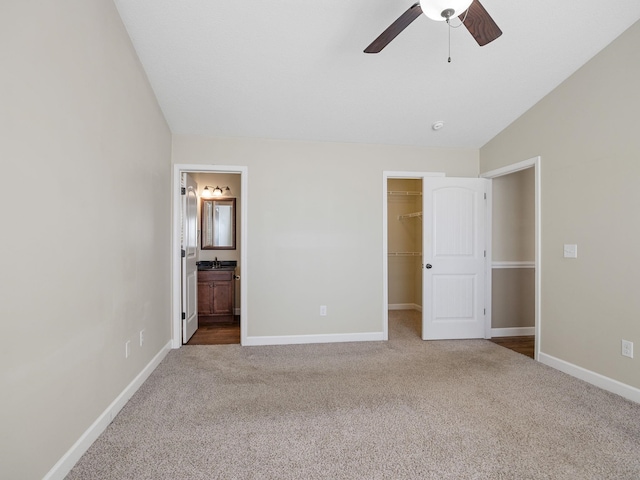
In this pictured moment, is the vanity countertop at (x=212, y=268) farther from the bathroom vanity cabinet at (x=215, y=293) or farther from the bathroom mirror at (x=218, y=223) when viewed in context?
the bathroom mirror at (x=218, y=223)

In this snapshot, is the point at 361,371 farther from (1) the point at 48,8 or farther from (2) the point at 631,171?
(1) the point at 48,8

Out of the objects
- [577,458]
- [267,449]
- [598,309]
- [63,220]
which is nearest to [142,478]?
[267,449]

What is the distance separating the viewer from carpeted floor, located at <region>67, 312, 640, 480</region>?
1812mm

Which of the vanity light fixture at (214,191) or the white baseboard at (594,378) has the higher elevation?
the vanity light fixture at (214,191)

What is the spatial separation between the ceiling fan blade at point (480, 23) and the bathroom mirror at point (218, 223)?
442 cm

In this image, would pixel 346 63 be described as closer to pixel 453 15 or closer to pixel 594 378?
pixel 453 15

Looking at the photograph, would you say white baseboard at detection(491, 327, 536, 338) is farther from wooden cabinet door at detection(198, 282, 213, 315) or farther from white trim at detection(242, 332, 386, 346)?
wooden cabinet door at detection(198, 282, 213, 315)

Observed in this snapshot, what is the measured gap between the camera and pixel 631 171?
2.66 m

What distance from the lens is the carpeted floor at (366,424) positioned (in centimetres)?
181

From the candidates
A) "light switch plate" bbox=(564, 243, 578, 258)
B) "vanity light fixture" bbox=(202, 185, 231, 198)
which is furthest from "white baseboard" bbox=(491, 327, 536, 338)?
"vanity light fixture" bbox=(202, 185, 231, 198)

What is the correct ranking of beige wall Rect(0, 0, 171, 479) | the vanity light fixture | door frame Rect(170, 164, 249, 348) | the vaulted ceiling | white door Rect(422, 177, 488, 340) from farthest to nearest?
the vanity light fixture
white door Rect(422, 177, 488, 340)
door frame Rect(170, 164, 249, 348)
the vaulted ceiling
beige wall Rect(0, 0, 171, 479)

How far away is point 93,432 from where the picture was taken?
205cm

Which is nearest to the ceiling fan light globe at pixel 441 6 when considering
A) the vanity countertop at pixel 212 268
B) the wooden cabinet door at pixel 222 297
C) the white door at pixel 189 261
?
the white door at pixel 189 261

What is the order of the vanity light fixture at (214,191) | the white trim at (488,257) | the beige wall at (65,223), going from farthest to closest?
the vanity light fixture at (214,191) → the white trim at (488,257) → the beige wall at (65,223)
